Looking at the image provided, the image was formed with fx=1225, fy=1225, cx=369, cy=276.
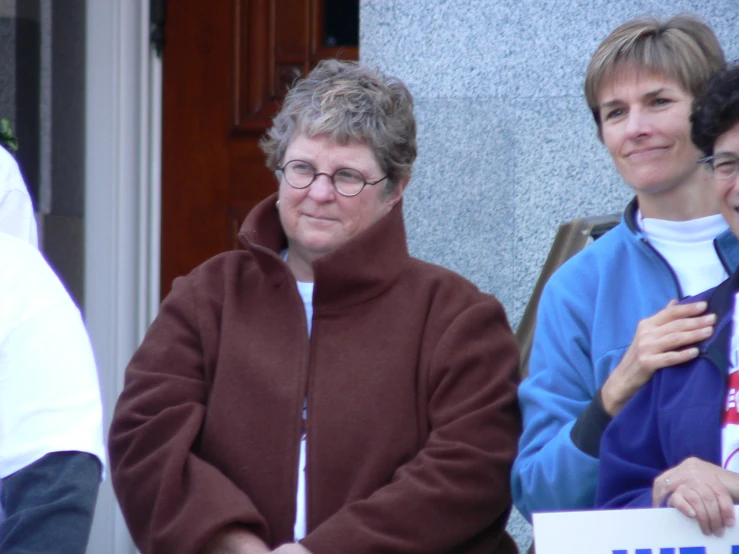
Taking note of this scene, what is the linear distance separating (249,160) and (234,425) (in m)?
2.08

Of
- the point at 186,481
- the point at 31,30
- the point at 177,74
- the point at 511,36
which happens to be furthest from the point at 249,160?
the point at 186,481

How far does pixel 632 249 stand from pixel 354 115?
2.49ft

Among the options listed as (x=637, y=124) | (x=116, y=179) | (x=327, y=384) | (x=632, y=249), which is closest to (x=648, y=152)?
(x=637, y=124)

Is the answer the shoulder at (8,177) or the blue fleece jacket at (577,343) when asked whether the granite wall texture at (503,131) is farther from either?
the shoulder at (8,177)

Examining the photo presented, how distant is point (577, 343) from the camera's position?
275 centimetres

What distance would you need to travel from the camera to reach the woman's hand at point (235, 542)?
8.97ft

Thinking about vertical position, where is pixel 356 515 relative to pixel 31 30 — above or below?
below

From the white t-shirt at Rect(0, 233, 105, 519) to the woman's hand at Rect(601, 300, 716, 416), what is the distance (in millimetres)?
1021

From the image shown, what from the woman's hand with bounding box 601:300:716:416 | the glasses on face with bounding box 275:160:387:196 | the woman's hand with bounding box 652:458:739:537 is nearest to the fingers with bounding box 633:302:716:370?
the woman's hand with bounding box 601:300:716:416

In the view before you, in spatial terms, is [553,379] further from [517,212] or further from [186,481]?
[517,212]

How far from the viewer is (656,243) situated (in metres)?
2.81

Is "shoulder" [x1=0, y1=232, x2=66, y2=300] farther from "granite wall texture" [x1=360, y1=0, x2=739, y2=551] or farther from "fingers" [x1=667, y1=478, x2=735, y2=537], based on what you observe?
"granite wall texture" [x1=360, y1=0, x2=739, y2=551]

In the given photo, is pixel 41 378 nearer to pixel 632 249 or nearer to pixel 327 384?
pixel 327 384

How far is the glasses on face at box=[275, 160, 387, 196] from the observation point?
3035 millimetres
